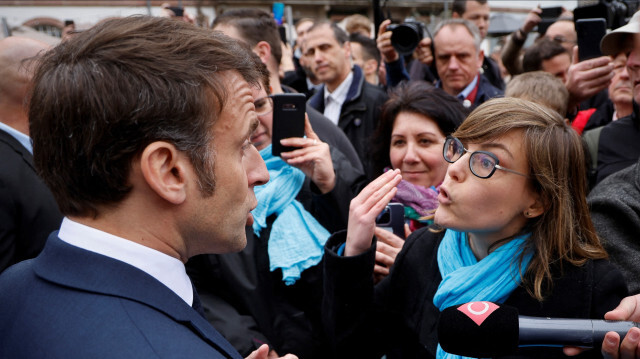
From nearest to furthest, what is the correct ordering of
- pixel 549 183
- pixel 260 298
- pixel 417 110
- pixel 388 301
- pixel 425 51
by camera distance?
pixel 549 183, pixel 388 301, pixel 260 298, pixel 417 110, pixel 425 51

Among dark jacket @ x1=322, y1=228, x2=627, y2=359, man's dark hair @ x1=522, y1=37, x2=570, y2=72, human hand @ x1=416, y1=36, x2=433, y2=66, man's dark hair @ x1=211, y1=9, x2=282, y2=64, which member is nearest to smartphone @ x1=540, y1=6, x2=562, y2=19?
man's dark hair @ x1=522, y1=37, x2=570, y2=72

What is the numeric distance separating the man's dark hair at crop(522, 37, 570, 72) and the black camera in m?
0.90

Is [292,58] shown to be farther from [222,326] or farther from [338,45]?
[222,326]

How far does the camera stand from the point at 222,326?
2004 millimetres

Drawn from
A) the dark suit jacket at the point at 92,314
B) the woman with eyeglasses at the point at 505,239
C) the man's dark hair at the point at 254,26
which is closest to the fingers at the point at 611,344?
the woman with eyeglasses at the point at 505,239

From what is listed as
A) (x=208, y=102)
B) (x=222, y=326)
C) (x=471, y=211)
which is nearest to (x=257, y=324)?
(x=222, y=326)

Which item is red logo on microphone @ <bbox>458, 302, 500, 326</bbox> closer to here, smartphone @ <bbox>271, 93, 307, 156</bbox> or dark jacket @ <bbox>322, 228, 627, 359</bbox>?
dark jacket @ <bbox>322, 228, 627, 359</bbox>

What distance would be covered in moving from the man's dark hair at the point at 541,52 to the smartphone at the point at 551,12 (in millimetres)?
1393

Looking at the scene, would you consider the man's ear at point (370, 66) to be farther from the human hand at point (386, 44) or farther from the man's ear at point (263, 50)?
the man's ear at point (263, 50)

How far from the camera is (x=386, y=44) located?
4223mm

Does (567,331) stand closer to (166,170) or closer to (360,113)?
(166,170)

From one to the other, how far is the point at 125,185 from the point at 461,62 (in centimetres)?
331

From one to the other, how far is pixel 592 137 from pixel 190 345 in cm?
231

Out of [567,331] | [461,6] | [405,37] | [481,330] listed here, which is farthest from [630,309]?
[461,6]
